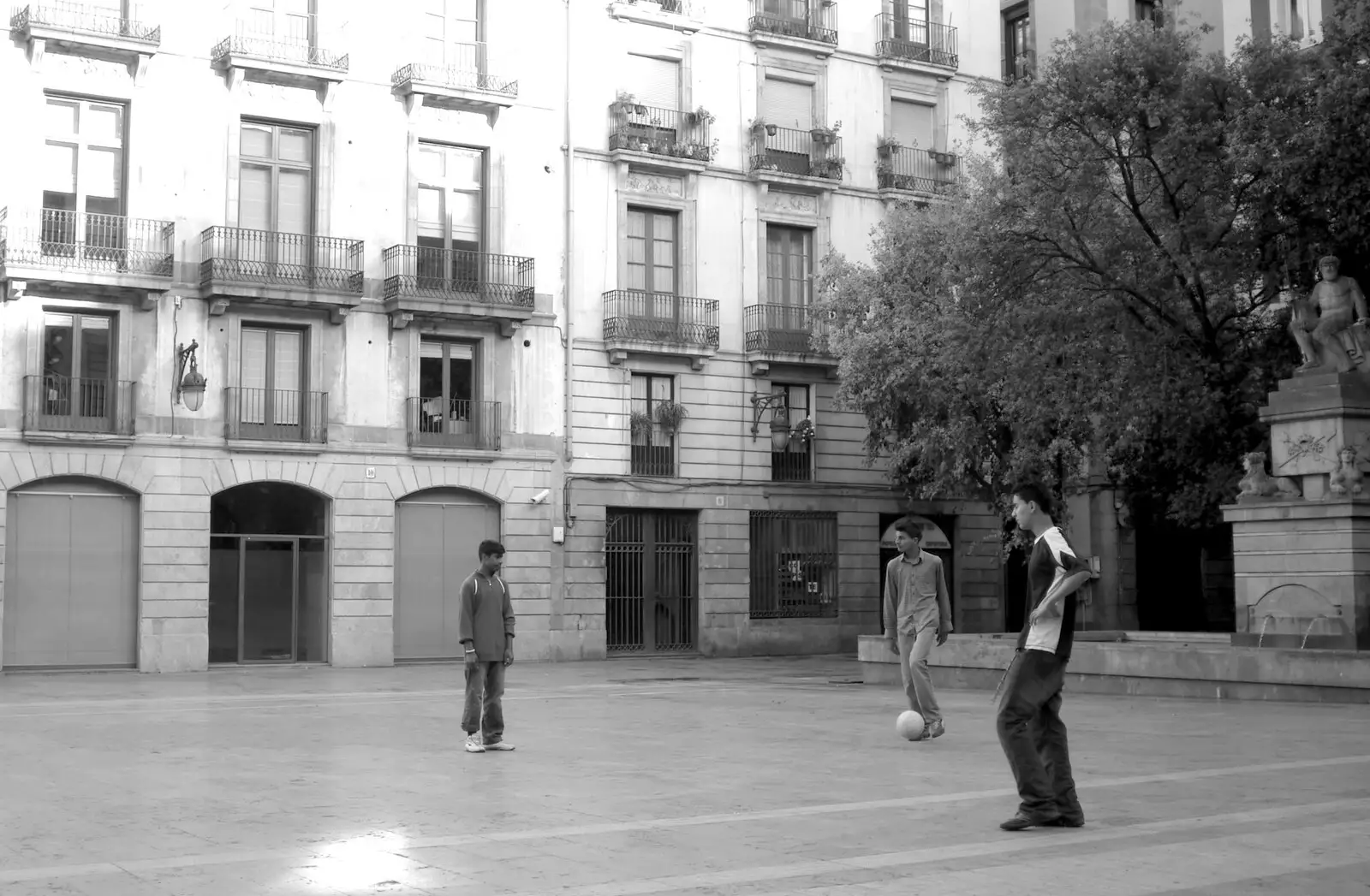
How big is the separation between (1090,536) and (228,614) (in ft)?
75.9

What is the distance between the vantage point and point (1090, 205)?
23.7 meters

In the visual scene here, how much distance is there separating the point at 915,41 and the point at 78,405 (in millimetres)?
22254

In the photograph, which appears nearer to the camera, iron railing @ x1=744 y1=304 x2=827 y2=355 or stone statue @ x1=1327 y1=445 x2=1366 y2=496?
stone statue @ x1=1327 y1=445 x2=1366 y2=496

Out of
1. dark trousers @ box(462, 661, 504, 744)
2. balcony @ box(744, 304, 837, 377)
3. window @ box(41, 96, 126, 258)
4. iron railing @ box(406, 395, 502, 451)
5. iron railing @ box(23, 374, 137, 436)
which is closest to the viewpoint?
dark trousers @ box(462, 661, 504, 744)

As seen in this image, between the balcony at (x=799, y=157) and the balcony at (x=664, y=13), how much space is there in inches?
114

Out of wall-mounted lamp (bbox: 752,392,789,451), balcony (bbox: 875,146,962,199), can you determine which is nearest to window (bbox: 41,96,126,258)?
wall-mounted lamp (bbox: 752,392,789,451)

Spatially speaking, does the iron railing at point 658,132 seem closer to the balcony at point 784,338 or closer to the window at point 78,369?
the balcony at point 784,338

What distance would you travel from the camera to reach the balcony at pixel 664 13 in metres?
36.0

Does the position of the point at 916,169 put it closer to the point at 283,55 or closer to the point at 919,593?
the point at 283,55

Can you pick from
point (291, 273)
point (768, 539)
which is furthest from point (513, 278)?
point (768, 539)

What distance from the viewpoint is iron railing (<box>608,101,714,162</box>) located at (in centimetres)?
3569

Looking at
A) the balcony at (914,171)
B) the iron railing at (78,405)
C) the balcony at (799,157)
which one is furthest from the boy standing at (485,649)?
the balcony at (914,171)

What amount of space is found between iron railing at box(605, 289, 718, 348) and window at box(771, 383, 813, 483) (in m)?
2.59

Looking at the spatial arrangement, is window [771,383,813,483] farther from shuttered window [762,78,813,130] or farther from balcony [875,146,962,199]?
shuttered window [762,78,813,130]
